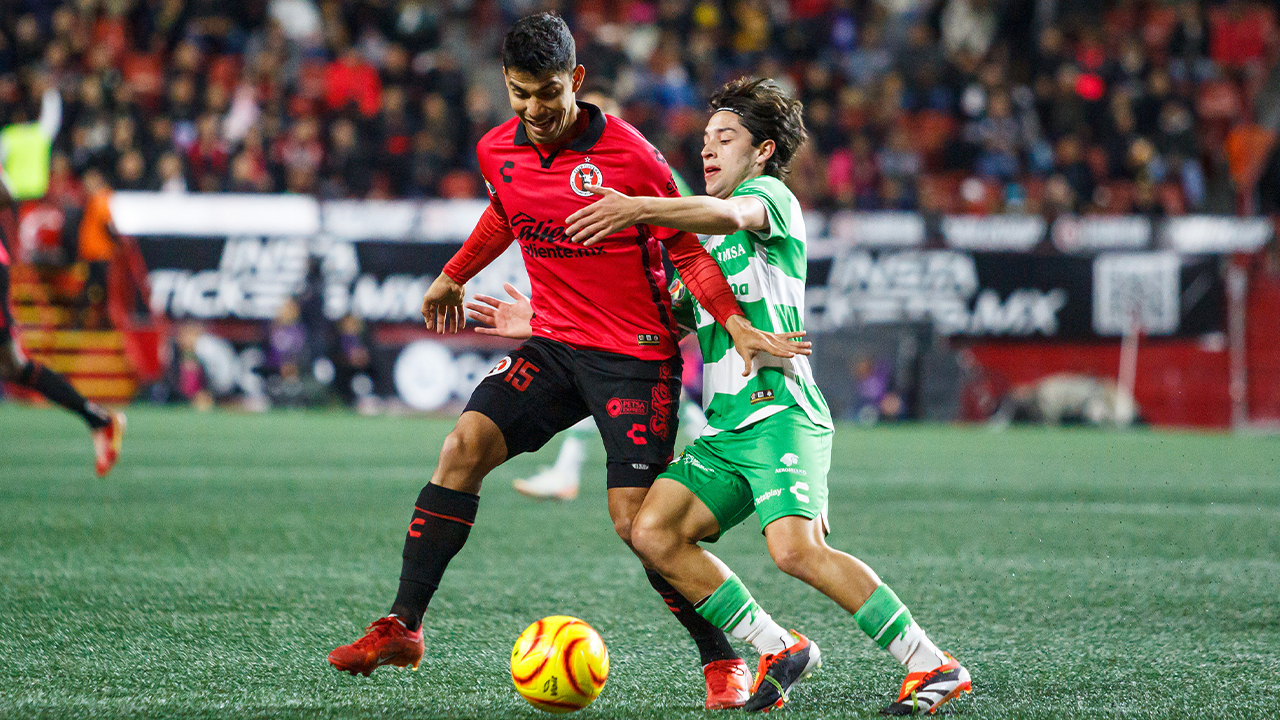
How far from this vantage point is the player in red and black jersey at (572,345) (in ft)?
12.2

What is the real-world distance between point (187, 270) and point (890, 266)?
7794mm

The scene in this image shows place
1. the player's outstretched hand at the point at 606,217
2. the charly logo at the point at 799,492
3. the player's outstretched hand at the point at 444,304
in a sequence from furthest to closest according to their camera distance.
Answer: the player's outstretched hand at the point at 444,304 < the charly logo at the point at 799,492 < the player's outstretched hand at the point at 606,217

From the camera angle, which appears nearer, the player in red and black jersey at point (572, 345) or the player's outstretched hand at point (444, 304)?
the player in red and black jersey at point (572, 345)

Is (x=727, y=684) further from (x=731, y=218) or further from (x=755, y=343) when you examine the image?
(x=731, y=218)

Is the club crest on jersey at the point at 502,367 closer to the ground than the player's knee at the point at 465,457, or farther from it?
farther from it

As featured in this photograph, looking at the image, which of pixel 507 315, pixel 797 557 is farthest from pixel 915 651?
pixel 507 315

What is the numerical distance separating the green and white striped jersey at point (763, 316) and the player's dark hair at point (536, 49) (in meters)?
0.61

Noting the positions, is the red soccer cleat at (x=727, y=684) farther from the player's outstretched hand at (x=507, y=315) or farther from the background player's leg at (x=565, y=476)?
the background player's leg at (x=565, y=476)

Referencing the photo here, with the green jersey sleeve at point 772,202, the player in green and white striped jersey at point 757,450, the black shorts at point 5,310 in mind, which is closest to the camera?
the player in green and white striped jersey at point 757,450

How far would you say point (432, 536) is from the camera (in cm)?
382

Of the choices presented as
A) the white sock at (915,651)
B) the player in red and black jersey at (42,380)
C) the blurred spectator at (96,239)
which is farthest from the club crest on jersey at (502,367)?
the blurred spectator at (96,239)

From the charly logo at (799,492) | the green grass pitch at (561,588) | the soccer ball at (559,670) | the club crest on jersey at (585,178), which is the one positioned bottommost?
the green grass pitch at (561,588)

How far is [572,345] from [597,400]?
0.65 ft

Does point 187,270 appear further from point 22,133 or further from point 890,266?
point 890,266
